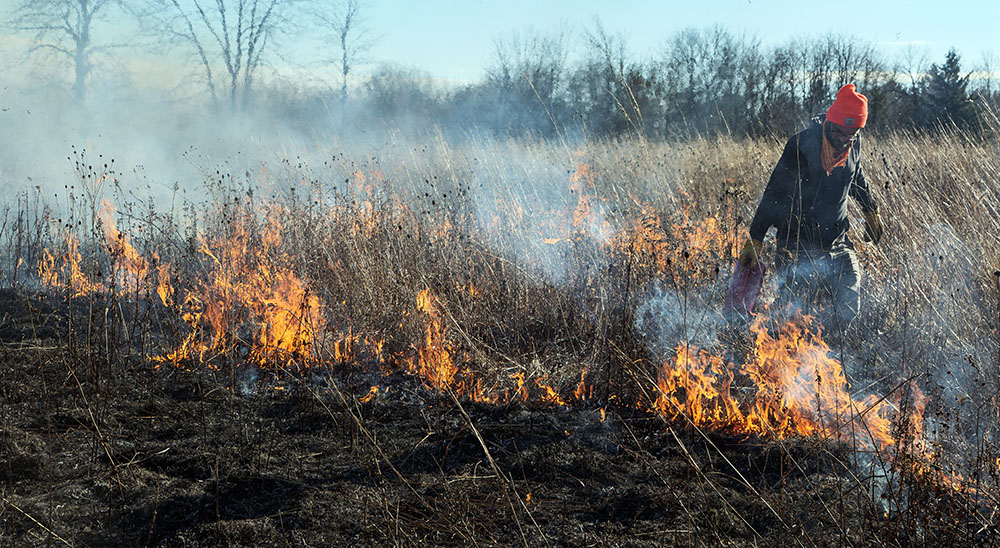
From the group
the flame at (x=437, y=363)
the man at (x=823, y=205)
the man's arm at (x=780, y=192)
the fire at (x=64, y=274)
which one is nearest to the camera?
the flame at (x=437, y=363)

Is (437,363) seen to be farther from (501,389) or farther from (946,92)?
(946,92)

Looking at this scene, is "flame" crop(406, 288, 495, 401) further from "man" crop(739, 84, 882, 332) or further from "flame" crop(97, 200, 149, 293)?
"flame" crop(97, 200, 149, 293)

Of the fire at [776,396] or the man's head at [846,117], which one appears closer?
the fire at [776,396]

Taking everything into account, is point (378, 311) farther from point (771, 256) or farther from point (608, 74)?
point (608, 74)

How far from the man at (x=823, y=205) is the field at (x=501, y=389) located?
0.36 metres

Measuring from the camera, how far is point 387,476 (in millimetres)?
3021

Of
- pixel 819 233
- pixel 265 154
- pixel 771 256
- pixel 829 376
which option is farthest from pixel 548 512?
pixel 265 154

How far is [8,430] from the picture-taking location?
3.18 meters

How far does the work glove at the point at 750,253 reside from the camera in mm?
4395

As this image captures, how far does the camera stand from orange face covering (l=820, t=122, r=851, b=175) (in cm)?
425

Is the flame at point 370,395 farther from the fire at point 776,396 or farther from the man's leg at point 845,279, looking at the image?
the man's leg at point 845,279

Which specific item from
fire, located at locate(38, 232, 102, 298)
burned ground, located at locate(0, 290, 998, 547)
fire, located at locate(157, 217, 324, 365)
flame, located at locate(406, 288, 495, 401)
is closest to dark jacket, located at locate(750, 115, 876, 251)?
burned ground, located at locate(0, 290, 998, 547)

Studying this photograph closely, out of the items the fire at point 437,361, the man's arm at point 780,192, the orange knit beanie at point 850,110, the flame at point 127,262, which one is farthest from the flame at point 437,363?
the orange knit beanie at point 850,110

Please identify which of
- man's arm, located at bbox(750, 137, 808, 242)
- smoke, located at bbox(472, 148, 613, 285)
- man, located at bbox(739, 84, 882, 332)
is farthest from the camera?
smoke, located at bbox(472, 148, 613, 285)
